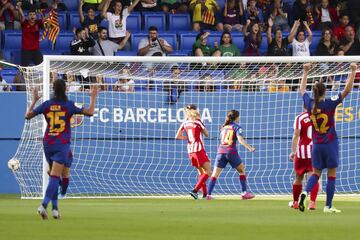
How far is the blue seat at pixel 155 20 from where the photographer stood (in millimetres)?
26469

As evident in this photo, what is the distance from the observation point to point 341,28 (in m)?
26.5

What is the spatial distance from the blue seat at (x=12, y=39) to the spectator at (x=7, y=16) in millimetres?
227

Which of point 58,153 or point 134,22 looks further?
point 134,22

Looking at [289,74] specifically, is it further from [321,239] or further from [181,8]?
[321,239]

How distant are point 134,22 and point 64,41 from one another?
202 cm

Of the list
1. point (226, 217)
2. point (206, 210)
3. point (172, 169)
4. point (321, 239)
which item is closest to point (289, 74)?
point (172, 169)

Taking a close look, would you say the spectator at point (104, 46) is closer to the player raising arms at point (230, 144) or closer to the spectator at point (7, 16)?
the spectator at point (7, 16)

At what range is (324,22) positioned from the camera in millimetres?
27062

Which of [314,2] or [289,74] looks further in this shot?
[314,2]

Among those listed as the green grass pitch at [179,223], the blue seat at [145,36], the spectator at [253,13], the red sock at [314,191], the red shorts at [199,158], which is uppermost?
the spectator at [253,13]

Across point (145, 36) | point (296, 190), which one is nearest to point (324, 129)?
point (296, 190)

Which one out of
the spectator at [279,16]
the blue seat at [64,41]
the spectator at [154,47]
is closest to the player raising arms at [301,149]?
the spectator at [154,47]

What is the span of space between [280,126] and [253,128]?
585 millimetres

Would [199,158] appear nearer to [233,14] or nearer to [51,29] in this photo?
[51,29]
